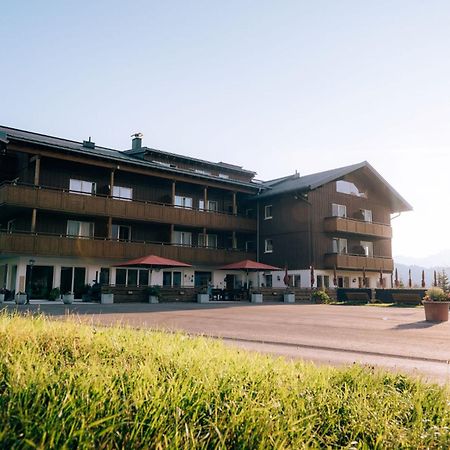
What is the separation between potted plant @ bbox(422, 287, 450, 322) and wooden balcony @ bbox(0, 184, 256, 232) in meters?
21.1

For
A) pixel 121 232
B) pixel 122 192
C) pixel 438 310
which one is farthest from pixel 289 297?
pixel 438 310

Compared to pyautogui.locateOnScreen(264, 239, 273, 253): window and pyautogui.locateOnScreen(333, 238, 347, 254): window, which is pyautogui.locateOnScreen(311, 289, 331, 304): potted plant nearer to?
pyautogui.locateOnScreen(333, 238, 347, 254): window

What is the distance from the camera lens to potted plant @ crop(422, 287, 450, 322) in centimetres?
1653

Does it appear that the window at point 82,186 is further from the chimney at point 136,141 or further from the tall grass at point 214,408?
the tall grass at point 214,408

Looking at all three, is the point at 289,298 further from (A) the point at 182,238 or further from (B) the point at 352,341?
(B) the point at 352,341

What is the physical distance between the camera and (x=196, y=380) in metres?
3.97

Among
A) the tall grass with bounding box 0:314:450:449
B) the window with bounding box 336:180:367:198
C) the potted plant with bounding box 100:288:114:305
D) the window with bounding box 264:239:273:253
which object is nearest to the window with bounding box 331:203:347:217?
the window with bounding box 336:180:367:198

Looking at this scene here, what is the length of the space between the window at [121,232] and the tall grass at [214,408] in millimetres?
29524

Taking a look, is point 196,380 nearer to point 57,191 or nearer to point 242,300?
point 57,191

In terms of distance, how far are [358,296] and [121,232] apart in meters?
17.8

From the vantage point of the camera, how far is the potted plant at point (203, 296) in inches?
1195

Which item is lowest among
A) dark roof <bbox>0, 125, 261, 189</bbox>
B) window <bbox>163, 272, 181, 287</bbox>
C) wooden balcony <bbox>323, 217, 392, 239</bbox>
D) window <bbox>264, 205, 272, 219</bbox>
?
window <bbox>163, 272, 181, 287</bbox>

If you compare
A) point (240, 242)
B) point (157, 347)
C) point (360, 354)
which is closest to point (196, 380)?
point (157, 347)

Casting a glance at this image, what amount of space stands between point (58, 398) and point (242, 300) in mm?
31415
